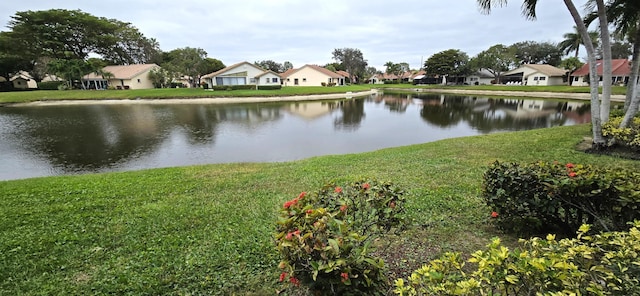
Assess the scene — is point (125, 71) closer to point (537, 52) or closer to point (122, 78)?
point (122, 78)

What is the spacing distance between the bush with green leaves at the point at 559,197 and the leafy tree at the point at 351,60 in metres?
75.9

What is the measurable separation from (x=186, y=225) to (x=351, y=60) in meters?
78.7

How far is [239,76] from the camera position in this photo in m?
46.7

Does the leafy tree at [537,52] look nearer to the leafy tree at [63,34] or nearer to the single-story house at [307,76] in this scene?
the single-story house at [307,76]

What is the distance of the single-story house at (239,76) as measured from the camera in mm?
46281

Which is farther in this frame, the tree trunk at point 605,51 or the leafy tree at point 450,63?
the leafy tree at point 450,63

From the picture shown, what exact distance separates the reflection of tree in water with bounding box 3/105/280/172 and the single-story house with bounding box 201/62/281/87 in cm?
2547

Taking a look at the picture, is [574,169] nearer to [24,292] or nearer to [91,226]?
[24,292]

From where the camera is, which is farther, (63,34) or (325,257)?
(63,34)

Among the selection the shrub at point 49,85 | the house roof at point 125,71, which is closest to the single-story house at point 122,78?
the house roof at point 125,71

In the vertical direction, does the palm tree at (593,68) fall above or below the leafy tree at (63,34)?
below

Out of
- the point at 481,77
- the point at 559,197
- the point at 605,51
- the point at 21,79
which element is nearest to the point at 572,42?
the point at 481,77

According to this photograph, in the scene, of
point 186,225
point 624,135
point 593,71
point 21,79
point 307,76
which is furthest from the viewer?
point 307,76

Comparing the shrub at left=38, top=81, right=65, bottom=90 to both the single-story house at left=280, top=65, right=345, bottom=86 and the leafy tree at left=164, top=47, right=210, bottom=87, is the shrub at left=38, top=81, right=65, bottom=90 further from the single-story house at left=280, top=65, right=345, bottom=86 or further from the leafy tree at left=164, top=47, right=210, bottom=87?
the single-story house at left=280, top=65, right=345, bottom=86
